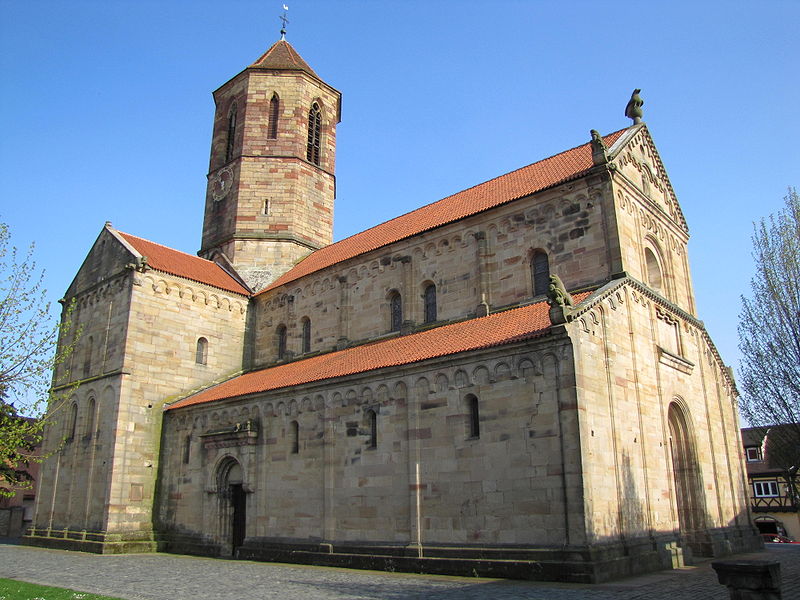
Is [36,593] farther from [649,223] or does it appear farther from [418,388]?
[649,223]

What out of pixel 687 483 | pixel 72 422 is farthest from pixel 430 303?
pixel 72 422

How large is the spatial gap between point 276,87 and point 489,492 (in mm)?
25560

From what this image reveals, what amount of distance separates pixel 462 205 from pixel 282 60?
56.4ft

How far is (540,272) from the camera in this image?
19703 millimetres

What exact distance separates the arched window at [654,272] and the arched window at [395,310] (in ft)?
27.7

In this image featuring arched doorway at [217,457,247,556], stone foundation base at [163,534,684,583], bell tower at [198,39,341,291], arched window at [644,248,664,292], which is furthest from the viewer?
bell tower at [198,39,341,291]

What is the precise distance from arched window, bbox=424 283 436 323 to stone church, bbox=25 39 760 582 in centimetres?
8

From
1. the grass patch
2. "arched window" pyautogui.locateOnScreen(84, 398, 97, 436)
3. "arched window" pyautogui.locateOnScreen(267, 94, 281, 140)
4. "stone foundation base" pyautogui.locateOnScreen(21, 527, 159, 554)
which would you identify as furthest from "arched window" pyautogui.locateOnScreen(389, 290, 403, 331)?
"arched window" pyautogui.locateOnScreen(267, 94, 281, 140)

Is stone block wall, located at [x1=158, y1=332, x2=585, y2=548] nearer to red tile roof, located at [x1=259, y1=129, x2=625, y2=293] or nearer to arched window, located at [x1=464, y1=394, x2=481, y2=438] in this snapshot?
arched window, located at [x1=464, y1=394, x2=481, y2=438]

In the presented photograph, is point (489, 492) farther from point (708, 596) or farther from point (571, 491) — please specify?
point (708, 596)

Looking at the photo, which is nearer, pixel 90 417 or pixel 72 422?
pixel 90 417

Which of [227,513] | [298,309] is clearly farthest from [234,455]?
[298,309]

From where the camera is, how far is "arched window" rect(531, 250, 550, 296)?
768 inches

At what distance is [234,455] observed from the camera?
22562 mm
